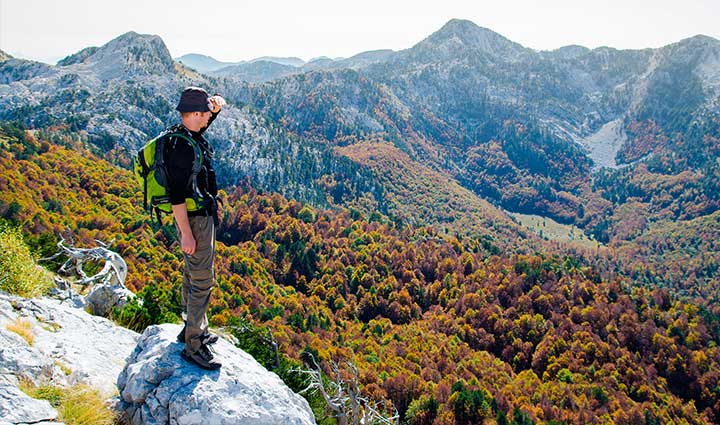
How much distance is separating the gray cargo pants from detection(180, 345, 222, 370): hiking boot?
3.8 inches

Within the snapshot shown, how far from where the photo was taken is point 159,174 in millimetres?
7211

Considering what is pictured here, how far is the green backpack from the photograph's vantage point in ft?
23.6

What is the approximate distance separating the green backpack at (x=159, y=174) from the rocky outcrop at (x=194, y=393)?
2936mm

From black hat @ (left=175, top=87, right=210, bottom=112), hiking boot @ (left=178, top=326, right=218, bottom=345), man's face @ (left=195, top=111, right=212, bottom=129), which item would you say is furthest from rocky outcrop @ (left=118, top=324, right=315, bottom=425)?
black hat @ (left=175, top=87, right=210, bottom=112)

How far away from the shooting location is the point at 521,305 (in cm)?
7975

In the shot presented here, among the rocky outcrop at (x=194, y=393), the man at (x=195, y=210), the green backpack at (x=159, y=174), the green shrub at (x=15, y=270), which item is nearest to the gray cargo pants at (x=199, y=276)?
the man at (x=195, y=210)

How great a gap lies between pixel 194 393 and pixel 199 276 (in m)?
2.05

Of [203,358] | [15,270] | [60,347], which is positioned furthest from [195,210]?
[15,270]

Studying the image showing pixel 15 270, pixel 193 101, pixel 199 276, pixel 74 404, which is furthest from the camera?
pixel 15 270

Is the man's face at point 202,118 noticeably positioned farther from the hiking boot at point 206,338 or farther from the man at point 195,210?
the hiking boot at point 206,338

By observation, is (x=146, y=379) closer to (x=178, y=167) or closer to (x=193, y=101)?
(x=178, y=167)

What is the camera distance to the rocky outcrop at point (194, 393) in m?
7.46

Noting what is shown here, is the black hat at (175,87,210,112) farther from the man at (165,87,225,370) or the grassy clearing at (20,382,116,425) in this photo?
the grassy clearing at (20,382,116,425)

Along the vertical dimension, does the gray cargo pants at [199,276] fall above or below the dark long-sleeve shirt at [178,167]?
below
